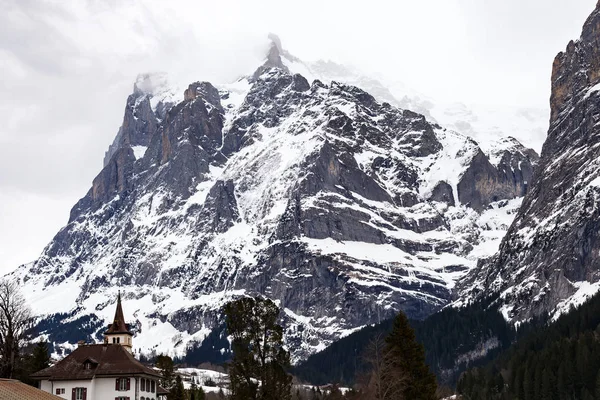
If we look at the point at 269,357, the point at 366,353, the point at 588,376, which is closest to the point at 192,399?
the point at 366,353

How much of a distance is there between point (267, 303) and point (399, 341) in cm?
1248

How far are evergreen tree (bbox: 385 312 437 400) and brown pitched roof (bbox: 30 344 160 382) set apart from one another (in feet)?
127

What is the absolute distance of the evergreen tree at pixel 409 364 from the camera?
72.8 metres

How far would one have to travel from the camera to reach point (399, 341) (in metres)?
75.4

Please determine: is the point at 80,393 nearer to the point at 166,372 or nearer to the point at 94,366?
the point at 94,366

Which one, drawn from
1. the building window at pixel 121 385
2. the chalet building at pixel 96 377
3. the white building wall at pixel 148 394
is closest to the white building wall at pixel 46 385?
the chalet building at pixel 96 377

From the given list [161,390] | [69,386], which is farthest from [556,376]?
[69,386]

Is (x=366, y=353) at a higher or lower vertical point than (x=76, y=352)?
lower

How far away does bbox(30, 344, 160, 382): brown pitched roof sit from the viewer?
102m

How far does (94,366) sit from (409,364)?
144 ft

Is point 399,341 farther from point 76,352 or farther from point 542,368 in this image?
point 542,368

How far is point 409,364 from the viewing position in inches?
2926

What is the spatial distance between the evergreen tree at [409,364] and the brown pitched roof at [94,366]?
3858 cm

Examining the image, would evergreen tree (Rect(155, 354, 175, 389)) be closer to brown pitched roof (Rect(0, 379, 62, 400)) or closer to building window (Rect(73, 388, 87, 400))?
building window (Rect(73, 388, 87, 400))
